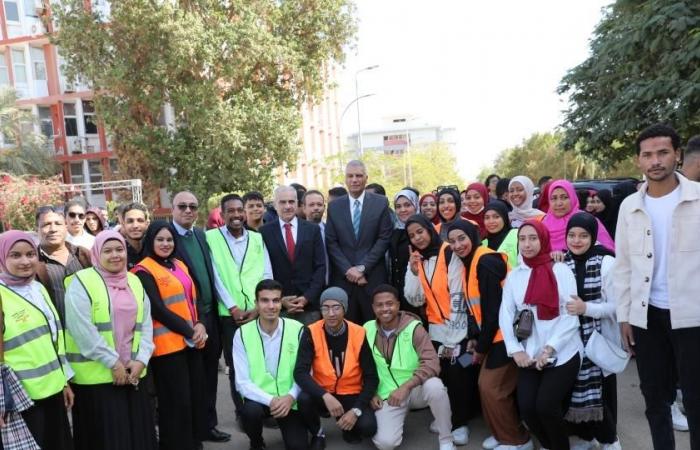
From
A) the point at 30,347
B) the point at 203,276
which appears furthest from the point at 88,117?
the point at 30,347

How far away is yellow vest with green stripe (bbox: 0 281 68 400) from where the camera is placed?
3.32 metres

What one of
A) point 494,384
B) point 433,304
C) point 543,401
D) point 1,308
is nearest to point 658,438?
point 543,401

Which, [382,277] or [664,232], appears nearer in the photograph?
[664,232]

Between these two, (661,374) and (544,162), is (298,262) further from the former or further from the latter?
(544,162)

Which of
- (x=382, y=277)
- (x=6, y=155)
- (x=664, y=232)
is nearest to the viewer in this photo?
(x=664, y=232)

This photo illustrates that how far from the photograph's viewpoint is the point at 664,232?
3.29 metres

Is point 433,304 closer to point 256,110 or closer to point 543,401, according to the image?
point 543,401

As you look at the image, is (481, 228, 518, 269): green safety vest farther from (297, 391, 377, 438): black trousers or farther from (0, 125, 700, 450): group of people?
(297, 391, 377, 438): black trousers

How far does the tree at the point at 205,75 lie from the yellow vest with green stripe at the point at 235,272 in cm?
1144

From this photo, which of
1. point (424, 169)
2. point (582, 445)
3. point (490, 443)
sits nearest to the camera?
point (582, 445)

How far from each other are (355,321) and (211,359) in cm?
140

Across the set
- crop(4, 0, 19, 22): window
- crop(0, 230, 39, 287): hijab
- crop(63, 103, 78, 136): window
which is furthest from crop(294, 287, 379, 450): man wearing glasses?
crop(4, 0, 19, 22): window

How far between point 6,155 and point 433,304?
71.3ft

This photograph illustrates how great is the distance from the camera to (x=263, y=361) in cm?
457
